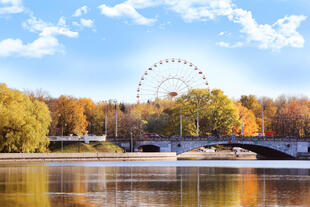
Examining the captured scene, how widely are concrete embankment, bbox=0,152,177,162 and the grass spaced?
571 cm

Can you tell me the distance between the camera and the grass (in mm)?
118875

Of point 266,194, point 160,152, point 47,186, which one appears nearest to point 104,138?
point 160,152

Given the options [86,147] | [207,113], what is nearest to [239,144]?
[207,113]

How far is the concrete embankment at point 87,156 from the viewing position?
9588 cm

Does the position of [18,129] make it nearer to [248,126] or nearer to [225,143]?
[225,143]

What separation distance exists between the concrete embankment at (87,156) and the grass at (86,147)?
18.7 feet

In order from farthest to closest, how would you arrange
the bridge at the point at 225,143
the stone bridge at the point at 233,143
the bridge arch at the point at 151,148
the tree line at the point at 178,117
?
the tree line at the point at 178,117 → the bridge arch at the point at 151,148 → the stone bridge at the point at 233,143 → the bridge at the point at 225,143

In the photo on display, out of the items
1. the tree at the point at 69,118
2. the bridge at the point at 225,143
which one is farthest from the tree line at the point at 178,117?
the bridge at the point at 225,143

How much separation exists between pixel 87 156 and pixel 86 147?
7.74 metres

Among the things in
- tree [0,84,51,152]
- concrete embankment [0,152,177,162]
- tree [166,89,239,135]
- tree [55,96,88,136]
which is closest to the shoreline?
concrete embankment [0,152,177,162]

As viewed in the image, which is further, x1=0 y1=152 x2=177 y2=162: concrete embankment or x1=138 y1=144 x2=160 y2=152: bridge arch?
x1=138 y1=144 x2=160 y2=152: bridge arch

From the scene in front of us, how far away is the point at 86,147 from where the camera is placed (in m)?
120

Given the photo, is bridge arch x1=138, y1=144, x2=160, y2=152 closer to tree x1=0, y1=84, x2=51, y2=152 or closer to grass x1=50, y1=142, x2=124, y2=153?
grass x1=50, y1=142, x2=124, y2=153

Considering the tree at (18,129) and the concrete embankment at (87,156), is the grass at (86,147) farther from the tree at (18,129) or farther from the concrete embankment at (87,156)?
the tree at (18,129)
